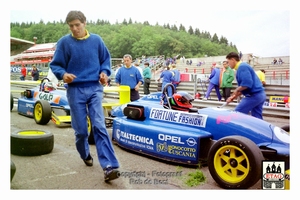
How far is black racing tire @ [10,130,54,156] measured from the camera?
3418 mm

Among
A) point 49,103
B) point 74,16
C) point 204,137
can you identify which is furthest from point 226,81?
point 74,16

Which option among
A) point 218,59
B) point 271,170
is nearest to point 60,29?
point 271,170

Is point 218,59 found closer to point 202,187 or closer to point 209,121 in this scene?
point 209,121

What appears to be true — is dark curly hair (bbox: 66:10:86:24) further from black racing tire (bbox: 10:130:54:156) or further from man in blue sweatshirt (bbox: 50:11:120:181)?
black racing tire (bbox: 10:130:54:156)

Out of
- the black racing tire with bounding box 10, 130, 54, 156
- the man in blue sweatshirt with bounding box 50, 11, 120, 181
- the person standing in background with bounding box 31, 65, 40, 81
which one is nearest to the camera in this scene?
the man in blue sweatshirt with bounding box 50, 11, 120, 181

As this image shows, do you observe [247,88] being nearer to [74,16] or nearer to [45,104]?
[74,16]

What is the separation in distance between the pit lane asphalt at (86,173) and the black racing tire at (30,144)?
6 centimetres

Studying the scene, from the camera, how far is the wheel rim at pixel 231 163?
278cm

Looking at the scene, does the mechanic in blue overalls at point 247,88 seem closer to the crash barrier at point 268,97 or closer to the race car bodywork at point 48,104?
the crash barrier at point 268,97

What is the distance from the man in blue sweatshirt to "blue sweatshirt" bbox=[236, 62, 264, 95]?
2008 mm

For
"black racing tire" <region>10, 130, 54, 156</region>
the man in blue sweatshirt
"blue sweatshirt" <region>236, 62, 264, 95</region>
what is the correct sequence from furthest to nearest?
"blue sweatshirt" <region>236, 62, 264, 95</region>, "black racing tire" <region>10, 130, 54, 156</region>, the man in blue sweatshirt

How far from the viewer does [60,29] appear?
10.9 ft

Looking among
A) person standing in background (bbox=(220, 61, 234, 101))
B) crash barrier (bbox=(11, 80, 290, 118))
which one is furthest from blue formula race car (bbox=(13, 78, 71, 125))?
person standing in background (bbox=(220, 61, 234, 101))
